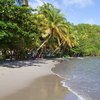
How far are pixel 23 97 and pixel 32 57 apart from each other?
103 feet

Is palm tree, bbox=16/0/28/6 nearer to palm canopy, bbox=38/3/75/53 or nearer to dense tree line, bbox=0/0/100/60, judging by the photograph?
dense tree line, bbox=0/0/100/60

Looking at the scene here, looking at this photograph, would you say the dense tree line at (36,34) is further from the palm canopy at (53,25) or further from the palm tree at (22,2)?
the palm tree at (22,2)

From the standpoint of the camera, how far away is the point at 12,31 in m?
26.4

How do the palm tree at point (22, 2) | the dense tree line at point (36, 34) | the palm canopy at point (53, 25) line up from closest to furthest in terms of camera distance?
the dense tree line at point (36, 34)
the palm tree at point (22, 2)
the palm canopy at point (53, 25)

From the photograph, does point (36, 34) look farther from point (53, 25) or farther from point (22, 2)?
point (53, 25)

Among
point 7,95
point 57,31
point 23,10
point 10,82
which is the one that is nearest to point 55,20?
point 57,31

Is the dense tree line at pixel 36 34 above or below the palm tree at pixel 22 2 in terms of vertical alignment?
below

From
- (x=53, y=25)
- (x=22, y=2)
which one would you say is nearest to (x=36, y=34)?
(x=22, y=2)

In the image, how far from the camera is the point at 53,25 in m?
42.7

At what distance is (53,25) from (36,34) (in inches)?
489

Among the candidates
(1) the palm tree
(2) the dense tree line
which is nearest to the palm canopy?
(2) the dense tree line

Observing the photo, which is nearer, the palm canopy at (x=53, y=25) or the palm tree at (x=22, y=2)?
the palm tree at (x=22, y=2)

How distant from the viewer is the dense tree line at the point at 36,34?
25.9 meters

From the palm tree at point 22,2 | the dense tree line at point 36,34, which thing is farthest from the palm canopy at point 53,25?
the palm tree at point 22,2
